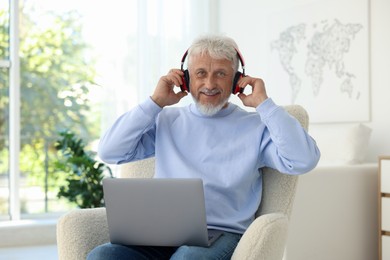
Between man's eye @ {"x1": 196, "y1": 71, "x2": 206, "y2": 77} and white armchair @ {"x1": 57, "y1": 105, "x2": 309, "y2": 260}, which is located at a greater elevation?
man's eye @ {"x1": 196, "y1": 71, "x2": 206, "y2": 77}

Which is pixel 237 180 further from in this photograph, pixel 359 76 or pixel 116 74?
pixel 116 74

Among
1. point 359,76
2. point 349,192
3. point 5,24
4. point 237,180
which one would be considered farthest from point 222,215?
point 5,24

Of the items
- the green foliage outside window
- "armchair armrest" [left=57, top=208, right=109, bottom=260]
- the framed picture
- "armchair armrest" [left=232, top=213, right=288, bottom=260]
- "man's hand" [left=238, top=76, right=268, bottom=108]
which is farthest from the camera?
the green foliage outside window

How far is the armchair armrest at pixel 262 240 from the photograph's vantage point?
2002 millimetres

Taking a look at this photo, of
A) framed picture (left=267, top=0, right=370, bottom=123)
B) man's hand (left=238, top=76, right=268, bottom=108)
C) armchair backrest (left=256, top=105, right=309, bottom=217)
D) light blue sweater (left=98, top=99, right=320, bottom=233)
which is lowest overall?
armchair backrest (left=256, top=105, right=309, bottom=217)

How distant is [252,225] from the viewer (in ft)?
6.78

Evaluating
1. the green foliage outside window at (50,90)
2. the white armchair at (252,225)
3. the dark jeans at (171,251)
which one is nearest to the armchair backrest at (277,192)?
the white armchair at (252,225)

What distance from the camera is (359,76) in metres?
4.43

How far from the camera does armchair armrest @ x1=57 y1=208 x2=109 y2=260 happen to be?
7.26 ft

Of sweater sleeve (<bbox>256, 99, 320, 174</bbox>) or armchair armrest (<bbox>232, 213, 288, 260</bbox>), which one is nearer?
armchair armrest (<bbox>232, 213, 288, 260</bbox>)

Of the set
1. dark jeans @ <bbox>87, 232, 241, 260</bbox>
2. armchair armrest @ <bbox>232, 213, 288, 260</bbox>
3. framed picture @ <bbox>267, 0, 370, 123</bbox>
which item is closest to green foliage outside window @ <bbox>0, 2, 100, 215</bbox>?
framed picture @ <bbox>267, 0, 370, 123</bbox>

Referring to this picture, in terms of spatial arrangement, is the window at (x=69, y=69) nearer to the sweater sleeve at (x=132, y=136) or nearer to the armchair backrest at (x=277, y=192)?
the sweater sleeve at (x=132, y=136)

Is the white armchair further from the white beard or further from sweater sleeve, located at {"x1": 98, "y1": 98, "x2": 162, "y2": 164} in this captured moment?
the white beard

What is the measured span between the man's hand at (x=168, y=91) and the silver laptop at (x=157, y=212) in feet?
1.52
